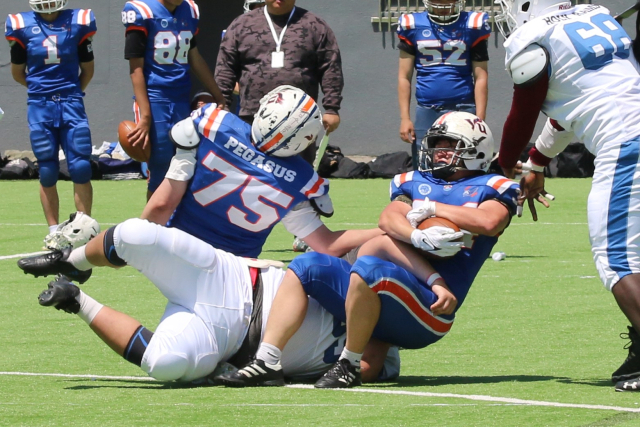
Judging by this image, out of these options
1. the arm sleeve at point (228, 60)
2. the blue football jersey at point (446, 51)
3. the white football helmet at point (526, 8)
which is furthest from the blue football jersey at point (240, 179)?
the blue football jersey at point (446, 51)

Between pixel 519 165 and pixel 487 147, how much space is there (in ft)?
Result: 1.37

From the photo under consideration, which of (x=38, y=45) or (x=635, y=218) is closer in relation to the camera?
(x=635, y=218)

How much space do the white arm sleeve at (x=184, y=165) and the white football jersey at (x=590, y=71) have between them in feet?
4.42

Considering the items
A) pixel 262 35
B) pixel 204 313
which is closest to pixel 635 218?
pixel 204 313

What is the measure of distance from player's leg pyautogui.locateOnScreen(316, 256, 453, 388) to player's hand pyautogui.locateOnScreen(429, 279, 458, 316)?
39 millimetres

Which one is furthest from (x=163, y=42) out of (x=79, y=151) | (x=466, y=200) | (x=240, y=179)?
(x=466, y=200)

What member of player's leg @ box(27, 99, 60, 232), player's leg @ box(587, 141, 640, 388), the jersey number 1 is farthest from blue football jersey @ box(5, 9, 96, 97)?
player's leg @ box(587, 141, 640, 388)

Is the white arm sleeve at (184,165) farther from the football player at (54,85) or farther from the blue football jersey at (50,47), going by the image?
the blue football jersey at (50,47)

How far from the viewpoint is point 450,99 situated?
849 centimetres

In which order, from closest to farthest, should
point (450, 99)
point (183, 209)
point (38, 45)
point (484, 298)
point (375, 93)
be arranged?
point (183, 209) < point (484, 298) < point (450, 99) < point (38, 45) < point (375, 93)

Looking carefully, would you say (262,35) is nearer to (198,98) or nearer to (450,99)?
(198,98)

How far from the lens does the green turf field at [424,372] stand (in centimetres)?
363

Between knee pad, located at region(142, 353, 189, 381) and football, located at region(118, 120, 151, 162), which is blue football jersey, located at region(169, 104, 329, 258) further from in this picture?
football, located at region(118, 120, 151, 162)

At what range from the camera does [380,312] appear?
4.20 metres
